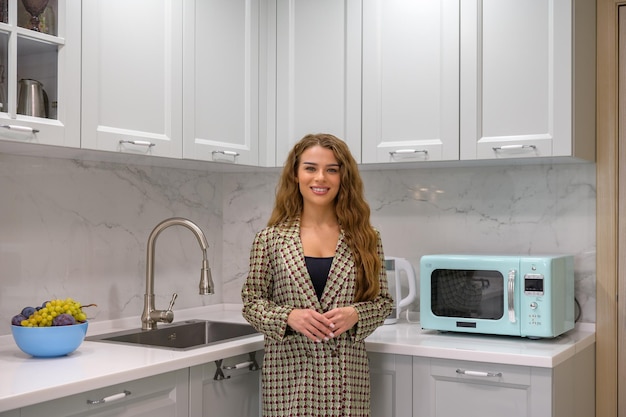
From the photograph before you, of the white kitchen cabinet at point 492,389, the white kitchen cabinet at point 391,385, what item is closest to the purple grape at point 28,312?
the white kitchen cabinet at point 391,385

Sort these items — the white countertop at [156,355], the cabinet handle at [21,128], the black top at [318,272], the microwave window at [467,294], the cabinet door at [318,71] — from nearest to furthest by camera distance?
the white countertop at [156,355] → the cabinet handle at [21,128] → the black top at [318,272] → the microwave window at [467,294] → the cabinet door at [318,71]

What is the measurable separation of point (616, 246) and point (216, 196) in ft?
5.45

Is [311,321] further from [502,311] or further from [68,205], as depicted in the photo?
[68,205]

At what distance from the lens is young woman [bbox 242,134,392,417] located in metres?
2.27

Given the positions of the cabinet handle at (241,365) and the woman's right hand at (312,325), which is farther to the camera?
the cabinet handle at (241,365)

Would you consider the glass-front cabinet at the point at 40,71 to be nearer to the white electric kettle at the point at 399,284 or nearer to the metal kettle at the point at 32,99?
the metal kettle at the point at 32,99

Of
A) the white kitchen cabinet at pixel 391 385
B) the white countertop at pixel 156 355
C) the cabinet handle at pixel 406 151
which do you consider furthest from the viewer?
the cabinet handle at pixel 406 151

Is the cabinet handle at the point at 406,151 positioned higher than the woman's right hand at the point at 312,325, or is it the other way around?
the cabinet handle at the point at 406,151

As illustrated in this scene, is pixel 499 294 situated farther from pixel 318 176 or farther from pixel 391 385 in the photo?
pixel 318 176

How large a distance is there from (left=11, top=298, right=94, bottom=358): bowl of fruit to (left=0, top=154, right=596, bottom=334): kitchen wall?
0.33 metres

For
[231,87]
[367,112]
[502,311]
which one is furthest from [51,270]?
[502,311]

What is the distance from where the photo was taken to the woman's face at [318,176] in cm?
238

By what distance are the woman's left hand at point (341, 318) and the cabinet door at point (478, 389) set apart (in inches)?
12.0

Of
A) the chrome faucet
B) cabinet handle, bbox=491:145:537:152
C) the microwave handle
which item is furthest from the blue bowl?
cabinet handle, bbox=491:145:537:152
